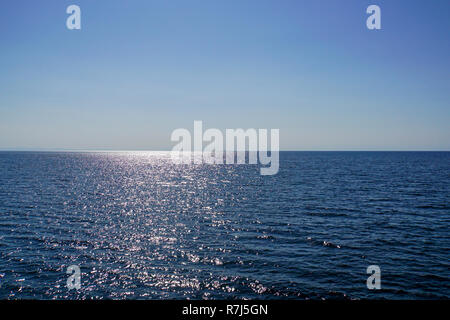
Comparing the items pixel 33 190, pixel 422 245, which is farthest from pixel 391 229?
pixel 33 190

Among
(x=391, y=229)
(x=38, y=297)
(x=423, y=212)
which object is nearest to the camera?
(x=38, y=297)

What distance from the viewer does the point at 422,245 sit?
103ft

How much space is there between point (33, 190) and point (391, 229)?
250 feet

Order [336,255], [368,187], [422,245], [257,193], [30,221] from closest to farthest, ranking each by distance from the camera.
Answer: [336,255] < [422,245] < [30,221] < [257,193] < [368,187]

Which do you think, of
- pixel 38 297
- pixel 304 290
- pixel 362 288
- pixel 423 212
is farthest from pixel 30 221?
pixel 423 212

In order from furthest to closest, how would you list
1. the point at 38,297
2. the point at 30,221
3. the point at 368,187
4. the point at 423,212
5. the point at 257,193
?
1. the point at 368,187
2. the point at 257,193
3. the point at 423,212
4. the point at 30,221
5. the point at 38,297
